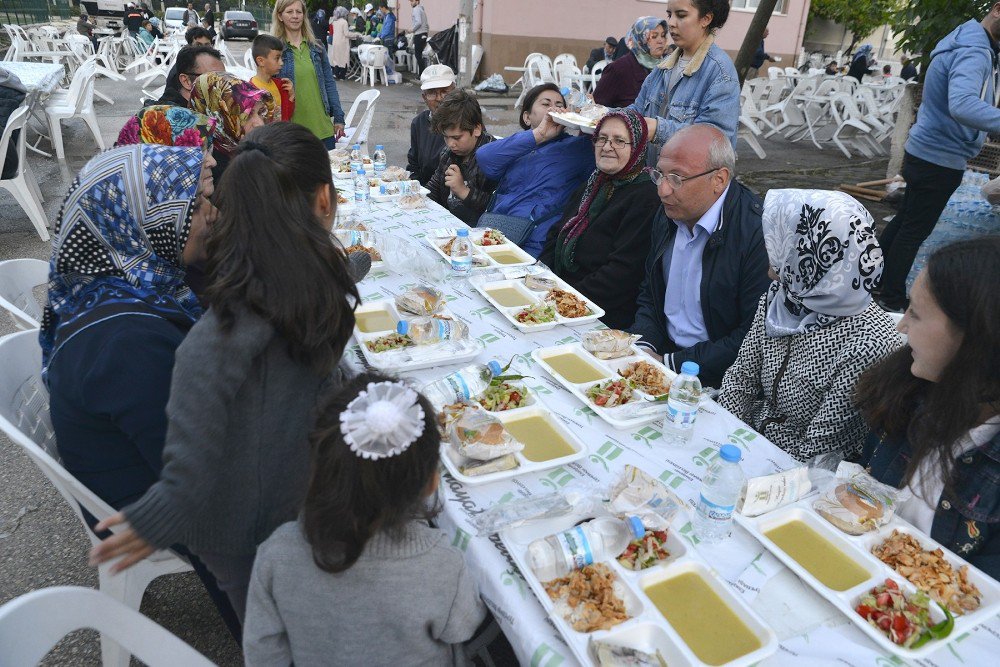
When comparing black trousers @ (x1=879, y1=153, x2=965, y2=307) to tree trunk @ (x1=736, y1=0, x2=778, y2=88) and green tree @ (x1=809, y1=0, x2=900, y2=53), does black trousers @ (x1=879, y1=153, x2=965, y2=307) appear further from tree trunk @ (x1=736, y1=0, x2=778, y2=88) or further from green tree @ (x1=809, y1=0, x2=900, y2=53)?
green tree @ (x1=809, y1=0, x2=900, y2=53)

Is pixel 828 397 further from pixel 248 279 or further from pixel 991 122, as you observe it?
pixel 991 122

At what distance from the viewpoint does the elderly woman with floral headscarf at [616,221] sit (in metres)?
3.08

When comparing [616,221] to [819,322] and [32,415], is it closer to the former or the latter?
[819,322]

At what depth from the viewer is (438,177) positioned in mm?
4582

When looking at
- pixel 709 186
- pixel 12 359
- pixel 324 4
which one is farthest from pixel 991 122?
pixel 324 4

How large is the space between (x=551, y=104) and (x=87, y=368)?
349cm

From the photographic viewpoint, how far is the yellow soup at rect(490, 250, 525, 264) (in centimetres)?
307

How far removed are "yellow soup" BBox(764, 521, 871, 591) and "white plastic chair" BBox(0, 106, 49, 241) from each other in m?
6.22

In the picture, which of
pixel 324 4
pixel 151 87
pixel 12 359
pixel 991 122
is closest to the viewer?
pixel 12 359

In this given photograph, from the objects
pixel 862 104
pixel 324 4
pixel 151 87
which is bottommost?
pixel 151 87

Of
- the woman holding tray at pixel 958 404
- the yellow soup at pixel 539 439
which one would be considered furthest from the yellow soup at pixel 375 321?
the woman holding tray at pixel 958 404

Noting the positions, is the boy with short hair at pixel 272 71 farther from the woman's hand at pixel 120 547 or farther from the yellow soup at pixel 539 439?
the woman's hand at pixel 120 547

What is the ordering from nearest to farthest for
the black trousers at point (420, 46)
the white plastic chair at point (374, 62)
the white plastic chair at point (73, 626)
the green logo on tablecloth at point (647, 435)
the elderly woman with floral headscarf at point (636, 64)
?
the white plastic chair at point (73, 626) → the green logo on tablecloth at point (647, 435) → the elderly woman with floral headscarf at point (636, 64) → the white plastic chair at point (374, 62) → the black trousers at point (420, 46)

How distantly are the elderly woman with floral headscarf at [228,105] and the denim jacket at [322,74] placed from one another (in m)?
1.56
